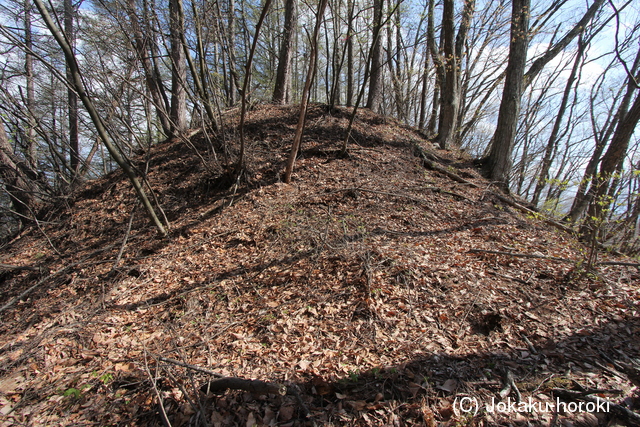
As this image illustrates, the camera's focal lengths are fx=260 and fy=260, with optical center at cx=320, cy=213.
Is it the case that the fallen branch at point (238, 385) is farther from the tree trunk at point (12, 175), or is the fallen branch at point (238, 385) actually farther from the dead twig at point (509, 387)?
the tree trunk at point (12, 175)

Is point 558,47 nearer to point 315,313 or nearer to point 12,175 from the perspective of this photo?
point 315,313

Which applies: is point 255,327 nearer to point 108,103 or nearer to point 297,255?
point 297,255

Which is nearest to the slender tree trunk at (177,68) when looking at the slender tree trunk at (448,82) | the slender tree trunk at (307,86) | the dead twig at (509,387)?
the slender tree trunk at (307,86)

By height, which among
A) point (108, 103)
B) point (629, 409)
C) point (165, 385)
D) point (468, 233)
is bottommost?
point (165, 385)

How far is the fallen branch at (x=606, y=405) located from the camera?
187 centimetres

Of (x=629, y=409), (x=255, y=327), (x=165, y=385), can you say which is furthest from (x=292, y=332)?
(x=629, y=409)

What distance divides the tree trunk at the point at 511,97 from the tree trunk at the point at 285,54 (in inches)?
231

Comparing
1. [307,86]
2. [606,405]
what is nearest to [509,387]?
[606,405]

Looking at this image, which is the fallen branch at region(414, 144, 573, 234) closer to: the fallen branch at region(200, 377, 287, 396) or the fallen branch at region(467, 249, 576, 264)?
the fallen branch at region(467, 249, 576, 264)

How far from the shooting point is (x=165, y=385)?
2.48 metres

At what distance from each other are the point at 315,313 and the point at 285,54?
8406mm

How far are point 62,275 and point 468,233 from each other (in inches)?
278

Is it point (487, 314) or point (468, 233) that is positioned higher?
point (468, 233)

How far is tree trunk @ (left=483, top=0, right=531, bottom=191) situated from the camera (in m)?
6.33
